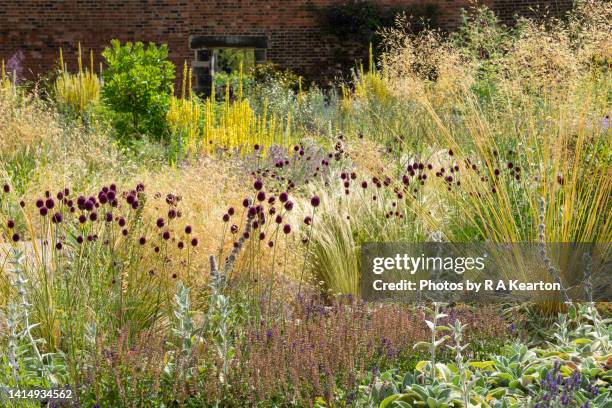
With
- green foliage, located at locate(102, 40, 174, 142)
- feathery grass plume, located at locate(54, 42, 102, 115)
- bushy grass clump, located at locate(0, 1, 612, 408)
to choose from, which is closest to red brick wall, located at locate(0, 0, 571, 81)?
feathery grass plume, located at locate(54, 42, 102, 115)

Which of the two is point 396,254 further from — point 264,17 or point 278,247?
point 264,17

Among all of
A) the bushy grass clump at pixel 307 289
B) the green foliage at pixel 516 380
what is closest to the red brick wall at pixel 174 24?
the bushy grass clump at pixel 307 289

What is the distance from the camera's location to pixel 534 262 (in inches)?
176

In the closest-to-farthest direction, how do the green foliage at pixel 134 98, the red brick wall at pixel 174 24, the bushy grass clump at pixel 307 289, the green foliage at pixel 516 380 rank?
the green foliage at pixel 516 380 → the bushy grass clump at pixel 307 289 → the green foliage at pixel 134 98 → the red brick wall at pixel 174 24

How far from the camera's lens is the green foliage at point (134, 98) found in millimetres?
10375

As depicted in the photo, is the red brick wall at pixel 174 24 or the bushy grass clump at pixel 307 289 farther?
the red brick wall at pixel 174 24

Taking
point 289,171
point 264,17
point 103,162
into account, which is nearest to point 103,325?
point 289,171

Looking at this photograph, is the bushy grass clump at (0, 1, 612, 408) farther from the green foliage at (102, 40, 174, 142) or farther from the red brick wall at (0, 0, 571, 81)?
the red brick wall at (0, 0, 571, 81)

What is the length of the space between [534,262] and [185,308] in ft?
6.65

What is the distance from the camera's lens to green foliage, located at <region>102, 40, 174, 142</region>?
1038 centimetres

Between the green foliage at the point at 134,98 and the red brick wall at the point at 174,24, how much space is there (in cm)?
700

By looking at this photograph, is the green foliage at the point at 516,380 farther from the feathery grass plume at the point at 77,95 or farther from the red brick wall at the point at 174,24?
the red brick wall at the point at 174,24

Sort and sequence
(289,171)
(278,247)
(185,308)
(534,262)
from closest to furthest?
(185,308), (534,262), (278,247), (289,171)

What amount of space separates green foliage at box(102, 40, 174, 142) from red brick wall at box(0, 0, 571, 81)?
23.0 ft
